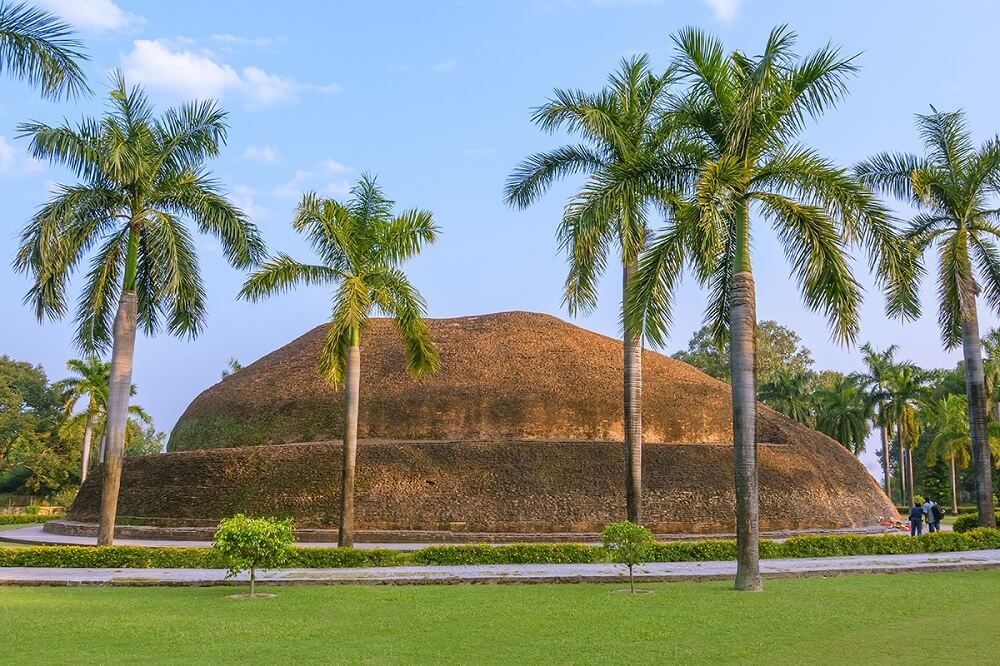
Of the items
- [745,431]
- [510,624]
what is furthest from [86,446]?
[510,624]

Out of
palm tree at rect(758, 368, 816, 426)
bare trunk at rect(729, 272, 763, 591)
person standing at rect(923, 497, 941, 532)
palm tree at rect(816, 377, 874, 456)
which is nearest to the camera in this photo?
bare trunk at rect(729, 272, 763, 591)

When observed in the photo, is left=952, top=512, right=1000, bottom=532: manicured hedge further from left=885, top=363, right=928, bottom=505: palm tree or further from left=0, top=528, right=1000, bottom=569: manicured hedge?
left=885, top=363, right=928, bottom=505: palm tree

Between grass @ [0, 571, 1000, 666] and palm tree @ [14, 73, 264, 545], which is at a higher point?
palm tree @ [14, 73, 264, 545]

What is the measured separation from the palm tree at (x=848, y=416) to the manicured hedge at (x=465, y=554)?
35.4 metres

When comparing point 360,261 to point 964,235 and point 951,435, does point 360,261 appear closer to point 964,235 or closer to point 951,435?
point 964,235

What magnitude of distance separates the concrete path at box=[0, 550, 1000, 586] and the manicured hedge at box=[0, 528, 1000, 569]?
523 mm

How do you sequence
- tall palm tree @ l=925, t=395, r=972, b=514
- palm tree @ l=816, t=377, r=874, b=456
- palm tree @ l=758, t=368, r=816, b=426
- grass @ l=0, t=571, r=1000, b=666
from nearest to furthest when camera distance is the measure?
grass @ l=0, t=571, r=1000, b=666
tall palm tree @ l=925, t=395, r=972, b=514
palm tree @ l=816, t=377, r=874, b=456
palm tree @ l=758, t=368, r=816, b=426

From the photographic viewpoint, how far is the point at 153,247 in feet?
70.5

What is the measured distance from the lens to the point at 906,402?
55312 millimetres

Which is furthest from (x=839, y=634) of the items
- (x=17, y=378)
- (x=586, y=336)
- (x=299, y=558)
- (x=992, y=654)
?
(x=17, y=378)

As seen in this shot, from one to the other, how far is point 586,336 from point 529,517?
1363 cm

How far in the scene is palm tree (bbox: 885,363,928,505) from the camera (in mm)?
55062

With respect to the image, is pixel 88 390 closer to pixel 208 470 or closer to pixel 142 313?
pixel 208 470

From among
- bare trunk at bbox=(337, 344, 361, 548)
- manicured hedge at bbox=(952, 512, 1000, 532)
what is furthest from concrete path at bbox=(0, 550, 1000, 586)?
manicured hedge at bbox=(952, 512, 1000, 532)
